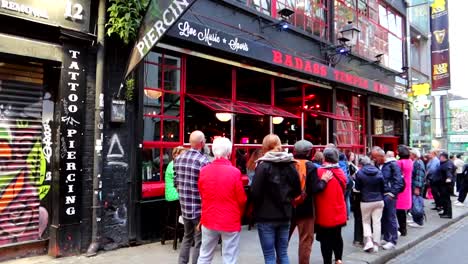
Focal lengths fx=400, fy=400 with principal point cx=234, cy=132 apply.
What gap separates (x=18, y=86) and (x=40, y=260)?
2564 mm

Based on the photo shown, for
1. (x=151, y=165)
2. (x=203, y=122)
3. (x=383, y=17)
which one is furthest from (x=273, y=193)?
(x=383, y=17)

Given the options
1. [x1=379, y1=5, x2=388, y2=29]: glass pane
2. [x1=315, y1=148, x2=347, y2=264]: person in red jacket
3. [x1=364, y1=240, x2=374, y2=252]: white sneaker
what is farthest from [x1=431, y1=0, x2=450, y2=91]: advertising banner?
[x1=315, y1=148, x2=347, y2=264]: person in red jacket

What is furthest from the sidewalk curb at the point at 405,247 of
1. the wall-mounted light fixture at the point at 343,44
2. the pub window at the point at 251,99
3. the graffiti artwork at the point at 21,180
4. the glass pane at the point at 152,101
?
the wall-mounted light fixture at the point at 343,44

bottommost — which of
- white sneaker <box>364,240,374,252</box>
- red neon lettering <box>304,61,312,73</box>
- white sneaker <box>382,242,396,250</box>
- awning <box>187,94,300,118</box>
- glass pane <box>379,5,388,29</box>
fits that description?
white sneaker <box>382,242,396,250</box>

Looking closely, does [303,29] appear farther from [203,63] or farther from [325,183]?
[325,183]

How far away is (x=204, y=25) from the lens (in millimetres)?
7953

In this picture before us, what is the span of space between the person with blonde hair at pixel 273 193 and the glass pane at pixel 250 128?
4724 millimetres

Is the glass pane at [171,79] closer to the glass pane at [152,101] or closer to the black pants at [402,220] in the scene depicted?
the glass pane at [152,101]

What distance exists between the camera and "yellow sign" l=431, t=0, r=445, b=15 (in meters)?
19.5

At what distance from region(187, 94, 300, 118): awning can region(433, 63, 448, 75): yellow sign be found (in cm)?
1330

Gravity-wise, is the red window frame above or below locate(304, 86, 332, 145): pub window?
above

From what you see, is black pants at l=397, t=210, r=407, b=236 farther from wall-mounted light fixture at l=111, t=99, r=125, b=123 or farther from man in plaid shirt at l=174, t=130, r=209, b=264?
wall-mounted light fixture at l=111, t=99, r=125, b=123

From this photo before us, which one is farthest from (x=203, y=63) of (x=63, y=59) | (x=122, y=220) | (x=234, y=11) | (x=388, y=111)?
(x=388, y=111)

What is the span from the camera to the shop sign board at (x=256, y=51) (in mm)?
7457
